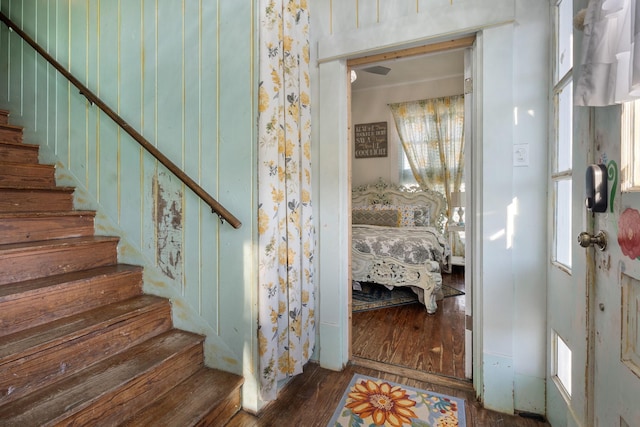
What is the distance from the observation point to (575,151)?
3.04 feet

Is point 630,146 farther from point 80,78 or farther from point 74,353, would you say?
point 80,78

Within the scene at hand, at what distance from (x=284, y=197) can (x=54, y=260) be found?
1246mm

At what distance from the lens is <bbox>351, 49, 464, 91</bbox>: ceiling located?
431 centimetres

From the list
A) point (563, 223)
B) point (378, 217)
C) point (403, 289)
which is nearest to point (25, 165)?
point (563, 223)

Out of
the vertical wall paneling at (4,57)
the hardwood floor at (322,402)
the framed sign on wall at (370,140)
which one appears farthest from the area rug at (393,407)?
the framed sign on wall at (370,140)

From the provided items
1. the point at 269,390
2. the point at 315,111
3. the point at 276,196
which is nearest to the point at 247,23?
the point at 315,111

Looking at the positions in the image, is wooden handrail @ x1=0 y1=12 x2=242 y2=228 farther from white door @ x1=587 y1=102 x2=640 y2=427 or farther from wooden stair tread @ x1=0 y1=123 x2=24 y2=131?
white door @ x1=587 y1=102 x2=640 y2=427

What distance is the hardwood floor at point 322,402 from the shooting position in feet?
4.99

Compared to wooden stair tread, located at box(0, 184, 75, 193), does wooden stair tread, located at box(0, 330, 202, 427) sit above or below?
below

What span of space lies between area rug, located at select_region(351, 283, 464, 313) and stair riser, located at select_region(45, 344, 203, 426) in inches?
70.5

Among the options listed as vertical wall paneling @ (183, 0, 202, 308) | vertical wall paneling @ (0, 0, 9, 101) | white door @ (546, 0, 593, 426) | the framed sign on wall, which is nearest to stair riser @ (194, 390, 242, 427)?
vertical wall paneling @ (183, 0, 202, 308)

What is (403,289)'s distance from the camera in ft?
11.9

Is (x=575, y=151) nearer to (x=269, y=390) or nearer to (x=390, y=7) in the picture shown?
(x=390, y=7)

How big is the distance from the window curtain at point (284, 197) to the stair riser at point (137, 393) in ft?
1.27
